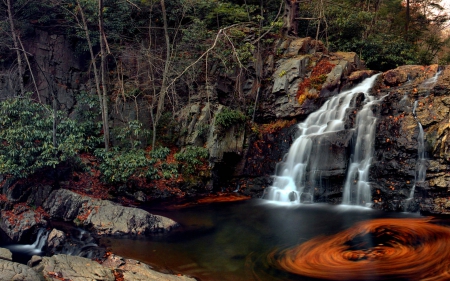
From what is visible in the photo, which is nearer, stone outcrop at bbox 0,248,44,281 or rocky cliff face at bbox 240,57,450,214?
stone outcrop at bbox 0,248,44,281

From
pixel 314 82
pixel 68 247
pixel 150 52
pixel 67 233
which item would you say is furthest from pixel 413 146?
pixel 150 52

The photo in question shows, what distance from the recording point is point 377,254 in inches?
302

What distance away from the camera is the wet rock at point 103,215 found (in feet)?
32.3

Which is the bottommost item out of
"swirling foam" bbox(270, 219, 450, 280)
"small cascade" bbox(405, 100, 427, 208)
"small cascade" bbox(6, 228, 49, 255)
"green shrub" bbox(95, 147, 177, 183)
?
"small cascade" bbox(6, 228, 49, 255)

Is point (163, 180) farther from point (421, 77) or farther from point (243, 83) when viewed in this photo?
point (421, 77)

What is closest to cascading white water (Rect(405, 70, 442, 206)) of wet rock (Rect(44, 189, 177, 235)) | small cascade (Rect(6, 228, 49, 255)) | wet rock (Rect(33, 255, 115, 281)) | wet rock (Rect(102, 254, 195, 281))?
wet rock (Rect(44, 189, 177, 235))

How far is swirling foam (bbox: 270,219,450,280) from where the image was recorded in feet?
22.6

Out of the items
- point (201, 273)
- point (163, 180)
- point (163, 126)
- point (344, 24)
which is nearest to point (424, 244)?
point (201, 273)

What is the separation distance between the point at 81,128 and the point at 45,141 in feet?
6.18

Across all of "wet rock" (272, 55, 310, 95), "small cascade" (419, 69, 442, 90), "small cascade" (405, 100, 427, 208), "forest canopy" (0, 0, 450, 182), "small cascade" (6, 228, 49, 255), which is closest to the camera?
"small cascade" (6, 228, 49, 255)

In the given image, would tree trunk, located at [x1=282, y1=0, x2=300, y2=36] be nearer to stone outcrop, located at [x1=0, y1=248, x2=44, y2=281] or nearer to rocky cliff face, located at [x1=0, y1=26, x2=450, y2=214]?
rocky cliff face, located at [x1=0, y1=26, x2=450, y2=214]

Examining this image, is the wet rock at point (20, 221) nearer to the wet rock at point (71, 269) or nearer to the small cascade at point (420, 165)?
the wet rock at point (71, 269)

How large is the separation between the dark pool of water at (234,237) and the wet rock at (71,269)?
1.28 meters

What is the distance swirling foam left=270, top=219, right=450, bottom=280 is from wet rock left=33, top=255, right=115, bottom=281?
375 centimetres
